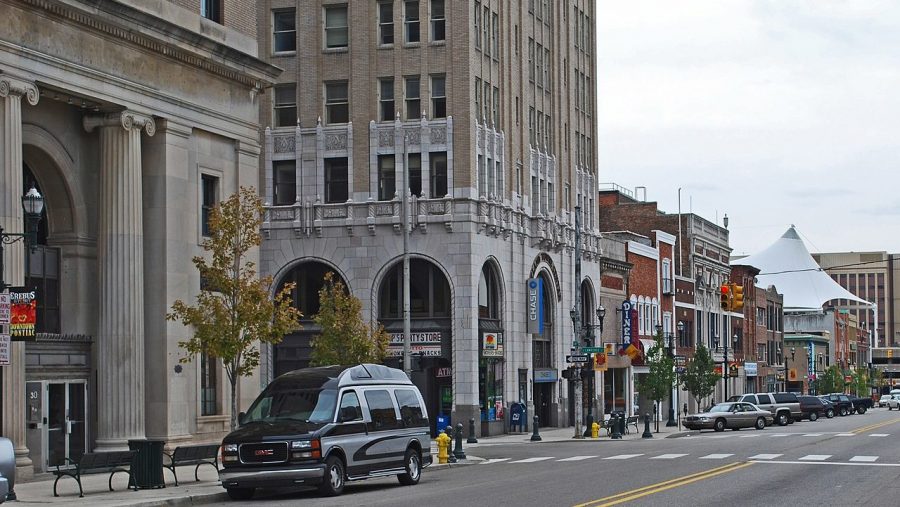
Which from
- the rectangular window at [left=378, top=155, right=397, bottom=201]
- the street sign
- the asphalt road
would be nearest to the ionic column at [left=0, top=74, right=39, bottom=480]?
the street sign

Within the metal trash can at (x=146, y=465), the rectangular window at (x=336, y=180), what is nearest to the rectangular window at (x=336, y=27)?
the rectangular window at (x=336, y=180)

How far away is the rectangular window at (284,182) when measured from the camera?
59.4 metres

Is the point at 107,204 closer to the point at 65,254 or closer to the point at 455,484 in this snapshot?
the point at 65,254

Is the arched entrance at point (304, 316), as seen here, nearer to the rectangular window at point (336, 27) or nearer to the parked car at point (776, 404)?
the rectangular window at point (336, 27)

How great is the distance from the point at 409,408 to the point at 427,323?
95.6 feet

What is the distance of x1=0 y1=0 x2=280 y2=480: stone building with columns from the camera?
31406 mm

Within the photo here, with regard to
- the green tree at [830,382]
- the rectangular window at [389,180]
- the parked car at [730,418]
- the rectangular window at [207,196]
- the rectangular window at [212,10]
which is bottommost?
the green tree at [830,382]

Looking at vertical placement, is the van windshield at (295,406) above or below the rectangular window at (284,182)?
below

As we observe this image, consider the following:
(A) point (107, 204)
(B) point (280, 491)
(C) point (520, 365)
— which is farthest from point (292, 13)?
(B) point (280, 491)

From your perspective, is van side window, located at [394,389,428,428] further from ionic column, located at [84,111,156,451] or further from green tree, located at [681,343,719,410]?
green tree, located at [681,343,719,410]

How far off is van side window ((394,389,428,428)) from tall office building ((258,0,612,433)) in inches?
1041

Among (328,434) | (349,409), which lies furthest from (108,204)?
(328,434)

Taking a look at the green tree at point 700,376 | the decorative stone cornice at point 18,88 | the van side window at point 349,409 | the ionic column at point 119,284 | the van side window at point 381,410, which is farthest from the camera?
the green tree at point 700,376

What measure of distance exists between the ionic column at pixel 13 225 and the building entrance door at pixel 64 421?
2552 mm
